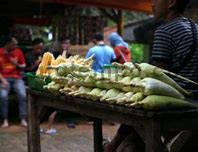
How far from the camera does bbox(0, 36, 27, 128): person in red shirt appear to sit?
392 inches

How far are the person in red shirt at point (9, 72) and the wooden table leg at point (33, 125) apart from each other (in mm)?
4556

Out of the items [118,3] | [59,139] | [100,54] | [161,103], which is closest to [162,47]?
[161,103]

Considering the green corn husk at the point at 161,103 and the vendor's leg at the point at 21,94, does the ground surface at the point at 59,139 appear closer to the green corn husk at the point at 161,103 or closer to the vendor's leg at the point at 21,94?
the vendor's leg at the point at 21,94

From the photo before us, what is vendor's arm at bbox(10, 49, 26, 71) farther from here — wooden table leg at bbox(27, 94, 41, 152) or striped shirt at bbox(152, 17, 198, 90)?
striped shirt at bbox(152, 17, 198, 90)

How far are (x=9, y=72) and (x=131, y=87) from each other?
6.97 metres

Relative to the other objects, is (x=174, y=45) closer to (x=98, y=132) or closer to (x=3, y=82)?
(x=98, y=132)

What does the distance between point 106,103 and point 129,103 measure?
348mm

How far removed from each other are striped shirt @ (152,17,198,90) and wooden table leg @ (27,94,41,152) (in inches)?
79.7

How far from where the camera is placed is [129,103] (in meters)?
3.36

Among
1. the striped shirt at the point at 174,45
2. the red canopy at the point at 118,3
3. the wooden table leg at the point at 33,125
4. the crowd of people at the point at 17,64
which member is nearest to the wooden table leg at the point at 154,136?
the striped shirt at the point at 174,45

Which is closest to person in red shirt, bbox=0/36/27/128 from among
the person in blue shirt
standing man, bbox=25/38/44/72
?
standing man, bbox=25/38/44/72

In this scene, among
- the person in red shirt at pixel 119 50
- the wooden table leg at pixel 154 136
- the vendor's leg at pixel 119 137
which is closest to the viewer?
the wooden table leg at pixel 154 136

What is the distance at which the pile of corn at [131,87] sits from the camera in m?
3.25

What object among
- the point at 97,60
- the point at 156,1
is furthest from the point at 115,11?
the point at 156,1
